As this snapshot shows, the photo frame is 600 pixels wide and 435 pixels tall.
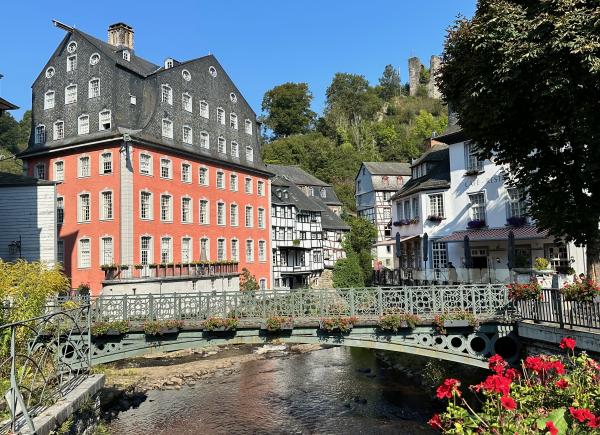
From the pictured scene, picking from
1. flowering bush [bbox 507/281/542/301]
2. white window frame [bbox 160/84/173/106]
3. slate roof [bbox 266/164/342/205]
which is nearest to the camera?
flowering bush [bbox 507/281/542/301]

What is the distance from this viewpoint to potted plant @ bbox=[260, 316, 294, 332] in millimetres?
15633

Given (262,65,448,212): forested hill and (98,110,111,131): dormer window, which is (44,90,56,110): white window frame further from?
(262,65,448,212): forested hill

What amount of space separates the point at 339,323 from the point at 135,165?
22614mm

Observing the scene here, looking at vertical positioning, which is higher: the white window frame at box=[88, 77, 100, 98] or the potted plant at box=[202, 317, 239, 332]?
the white window frame at box=[88, 77, 100, 98]

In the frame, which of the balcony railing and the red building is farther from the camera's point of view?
the red building

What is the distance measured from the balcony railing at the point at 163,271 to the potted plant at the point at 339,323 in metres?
18.9

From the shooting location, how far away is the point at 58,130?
120 ft

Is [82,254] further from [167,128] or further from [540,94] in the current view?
[540,94]

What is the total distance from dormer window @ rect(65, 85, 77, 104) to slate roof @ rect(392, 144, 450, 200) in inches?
961

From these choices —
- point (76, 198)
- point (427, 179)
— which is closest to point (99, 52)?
point (76, 198)

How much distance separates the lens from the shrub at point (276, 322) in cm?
1562

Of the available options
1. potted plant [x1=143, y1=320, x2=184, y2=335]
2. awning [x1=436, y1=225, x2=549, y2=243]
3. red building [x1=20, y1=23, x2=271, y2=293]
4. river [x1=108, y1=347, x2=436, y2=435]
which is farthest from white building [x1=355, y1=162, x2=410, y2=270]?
potted plant [x1=143, y1=320, x2=184, y2=335]

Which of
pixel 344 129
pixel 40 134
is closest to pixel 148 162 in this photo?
pixel 40 134

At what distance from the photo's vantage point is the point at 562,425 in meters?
5.31
